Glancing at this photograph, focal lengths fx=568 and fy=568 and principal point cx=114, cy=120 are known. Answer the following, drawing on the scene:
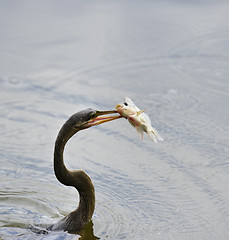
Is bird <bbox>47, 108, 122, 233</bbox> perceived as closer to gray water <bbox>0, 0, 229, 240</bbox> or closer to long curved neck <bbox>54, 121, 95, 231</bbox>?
long curved neck <bbox>54, 121, 95, 231</bbox>

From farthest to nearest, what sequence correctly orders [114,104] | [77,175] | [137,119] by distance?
1. [114,104]
2. [77,175]
3. [137,119]

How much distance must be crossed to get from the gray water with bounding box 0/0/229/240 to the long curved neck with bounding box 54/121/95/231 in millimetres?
141

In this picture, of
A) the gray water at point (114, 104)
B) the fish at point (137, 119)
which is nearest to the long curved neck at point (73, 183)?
the gray water at point (114, 104)

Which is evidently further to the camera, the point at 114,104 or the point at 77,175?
the point at 114,104

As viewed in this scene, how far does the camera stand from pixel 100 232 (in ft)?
16.3

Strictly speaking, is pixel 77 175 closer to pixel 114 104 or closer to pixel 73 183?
pixel 73 183

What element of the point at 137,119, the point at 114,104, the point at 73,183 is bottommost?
the point at 114,104

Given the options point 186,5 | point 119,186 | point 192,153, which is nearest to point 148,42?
point 186,5

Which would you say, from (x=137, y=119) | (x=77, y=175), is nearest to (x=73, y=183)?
(x=77, y=175)

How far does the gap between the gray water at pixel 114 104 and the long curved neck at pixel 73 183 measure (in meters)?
0.14

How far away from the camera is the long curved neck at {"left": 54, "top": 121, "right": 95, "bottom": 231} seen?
4434 mm

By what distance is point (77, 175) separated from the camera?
4.65 meters

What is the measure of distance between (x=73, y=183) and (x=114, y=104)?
286 centimetres

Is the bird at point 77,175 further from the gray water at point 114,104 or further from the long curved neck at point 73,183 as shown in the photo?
the gray water at point 114,104
